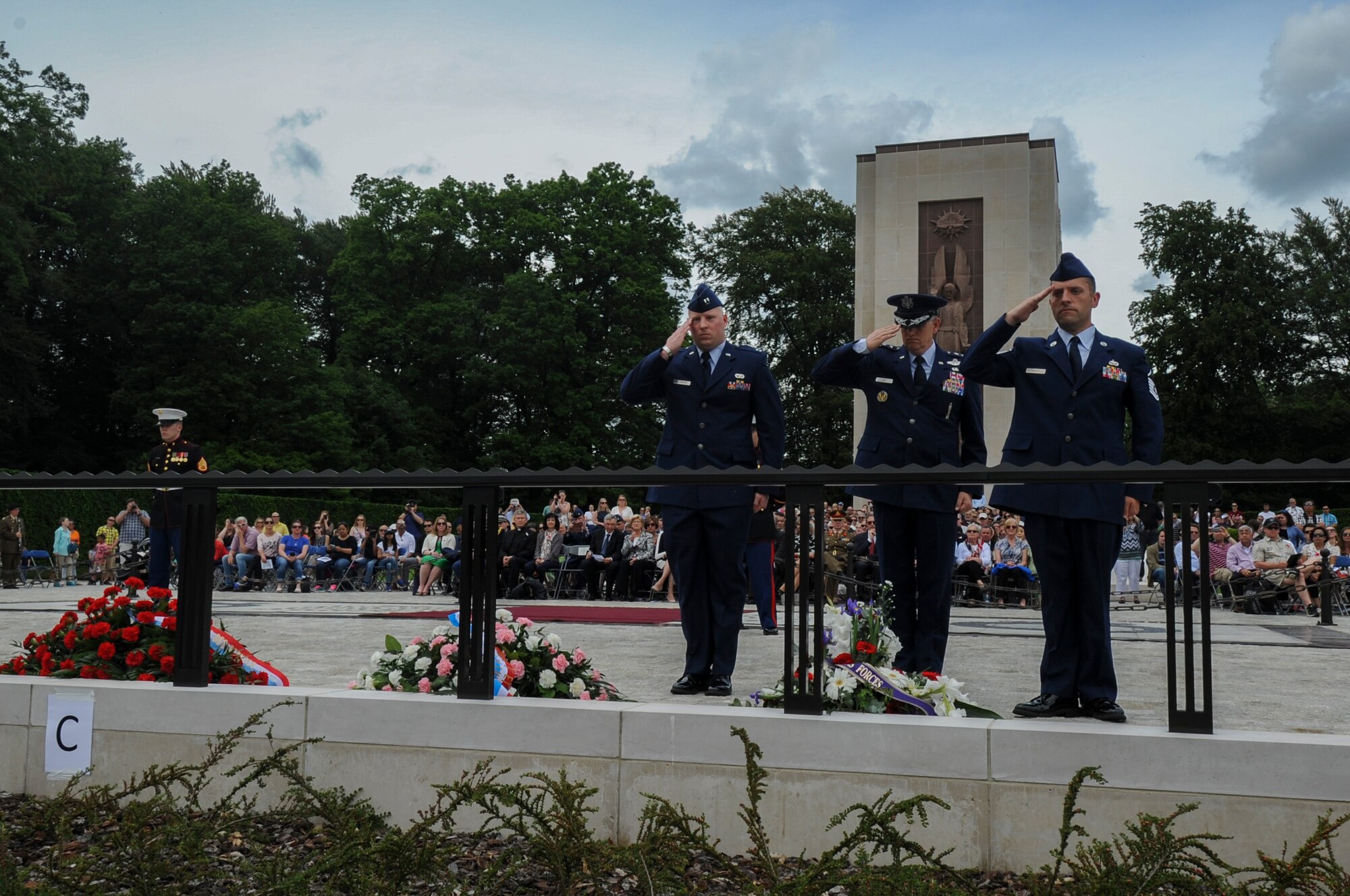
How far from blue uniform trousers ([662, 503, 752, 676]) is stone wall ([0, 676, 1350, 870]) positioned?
128 centimetres

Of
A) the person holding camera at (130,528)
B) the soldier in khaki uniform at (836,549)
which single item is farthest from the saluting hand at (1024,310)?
the soldier in khaki uniform at (836,549)

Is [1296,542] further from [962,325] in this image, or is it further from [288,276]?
[288,276]

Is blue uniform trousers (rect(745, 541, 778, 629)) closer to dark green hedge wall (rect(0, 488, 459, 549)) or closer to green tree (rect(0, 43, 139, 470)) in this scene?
dark green hedge wall (rect(0, 488, 459, 549))

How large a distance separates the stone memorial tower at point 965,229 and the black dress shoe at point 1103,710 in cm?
2476

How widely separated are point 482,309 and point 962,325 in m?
20.2

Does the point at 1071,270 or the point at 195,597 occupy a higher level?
the point at 1071,270

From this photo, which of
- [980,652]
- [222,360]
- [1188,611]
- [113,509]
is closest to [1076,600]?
[1188,611]

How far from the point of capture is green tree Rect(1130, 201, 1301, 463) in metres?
44.2

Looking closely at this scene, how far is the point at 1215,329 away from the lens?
4416 centimetres

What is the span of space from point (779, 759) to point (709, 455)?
6.68ft

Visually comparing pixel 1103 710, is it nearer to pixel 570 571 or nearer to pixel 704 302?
pixel 704 302

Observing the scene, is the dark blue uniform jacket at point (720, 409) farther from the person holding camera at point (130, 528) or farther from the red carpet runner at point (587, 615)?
the red carpet runner at point (587, 615)

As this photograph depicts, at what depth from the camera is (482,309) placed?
143ft

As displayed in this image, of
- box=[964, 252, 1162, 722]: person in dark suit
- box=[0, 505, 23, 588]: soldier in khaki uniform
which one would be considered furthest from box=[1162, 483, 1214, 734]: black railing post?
box=[0, 505, 23, 588]: soldier in khaki uniform
